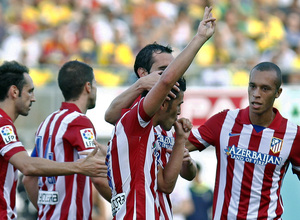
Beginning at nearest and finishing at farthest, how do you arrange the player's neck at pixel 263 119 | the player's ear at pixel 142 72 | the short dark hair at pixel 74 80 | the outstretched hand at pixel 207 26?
the outstretched hand at pixel 207 26
the player's ear at pixel 142 72
the player's neck at pixel 263 119
the short dark hair at pixel 74 80

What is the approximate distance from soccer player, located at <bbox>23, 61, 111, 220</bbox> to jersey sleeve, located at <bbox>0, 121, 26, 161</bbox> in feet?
1.54

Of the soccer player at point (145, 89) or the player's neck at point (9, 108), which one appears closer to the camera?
the soccer player at point (145, 89)

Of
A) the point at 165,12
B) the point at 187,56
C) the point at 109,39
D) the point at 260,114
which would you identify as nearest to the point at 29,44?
the point at 109,39

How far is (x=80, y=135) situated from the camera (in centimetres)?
547

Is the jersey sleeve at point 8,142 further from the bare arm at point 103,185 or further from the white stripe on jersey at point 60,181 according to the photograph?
the bare arm at point 103,185

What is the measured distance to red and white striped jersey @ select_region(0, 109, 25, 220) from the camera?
5.13m

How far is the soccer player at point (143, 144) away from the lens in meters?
4.00

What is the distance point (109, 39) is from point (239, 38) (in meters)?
3.26

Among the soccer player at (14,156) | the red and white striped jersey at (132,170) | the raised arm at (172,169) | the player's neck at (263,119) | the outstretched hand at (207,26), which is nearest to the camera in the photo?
the outstretched hand at (207,26)

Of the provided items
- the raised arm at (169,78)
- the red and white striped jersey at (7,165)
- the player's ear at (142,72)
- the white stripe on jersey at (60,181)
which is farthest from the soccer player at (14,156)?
the raised arm at (169,78)

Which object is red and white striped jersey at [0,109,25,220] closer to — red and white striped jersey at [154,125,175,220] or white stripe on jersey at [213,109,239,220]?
red and white striped jersey at [154,125,175,220]

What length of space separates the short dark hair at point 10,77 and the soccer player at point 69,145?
15.9 inches

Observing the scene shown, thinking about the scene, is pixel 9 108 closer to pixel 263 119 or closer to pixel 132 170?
pixel 132 170

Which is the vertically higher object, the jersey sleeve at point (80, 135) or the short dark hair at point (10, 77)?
the short dark hair at point (10, 77)
